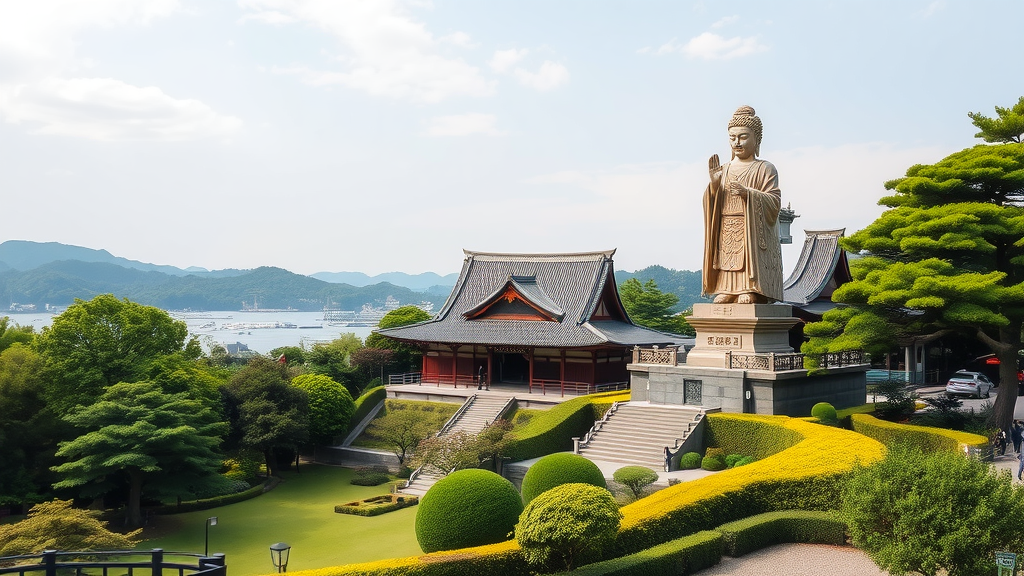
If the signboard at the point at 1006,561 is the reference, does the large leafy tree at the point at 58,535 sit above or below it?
below

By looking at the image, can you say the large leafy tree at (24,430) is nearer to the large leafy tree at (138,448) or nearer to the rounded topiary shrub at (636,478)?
the large leafy tree at (138,448)

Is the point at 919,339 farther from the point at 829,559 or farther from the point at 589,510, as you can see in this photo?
the point at 589,510

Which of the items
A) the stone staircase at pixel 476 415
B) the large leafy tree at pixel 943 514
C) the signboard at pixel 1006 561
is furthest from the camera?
the stone staircase at pixel 476 415

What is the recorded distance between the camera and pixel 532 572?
14.3 meters

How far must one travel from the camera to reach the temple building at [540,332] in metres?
37.9

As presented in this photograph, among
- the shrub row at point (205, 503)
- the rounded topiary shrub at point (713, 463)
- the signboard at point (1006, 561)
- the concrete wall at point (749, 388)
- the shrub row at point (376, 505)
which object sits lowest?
the shrub row at point (205, 503)

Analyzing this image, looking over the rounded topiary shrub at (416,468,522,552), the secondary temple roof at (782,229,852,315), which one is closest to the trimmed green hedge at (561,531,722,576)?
the rounded topiary shrub at (416,468,522,552)

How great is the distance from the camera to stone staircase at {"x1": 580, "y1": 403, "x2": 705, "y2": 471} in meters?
26.8

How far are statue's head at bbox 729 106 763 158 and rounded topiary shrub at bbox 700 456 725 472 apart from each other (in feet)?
35.6

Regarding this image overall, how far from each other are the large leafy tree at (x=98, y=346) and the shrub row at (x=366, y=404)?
29.5ft

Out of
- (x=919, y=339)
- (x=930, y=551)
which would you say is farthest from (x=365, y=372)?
(x=930, y=551)

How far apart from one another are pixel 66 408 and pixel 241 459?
680cm

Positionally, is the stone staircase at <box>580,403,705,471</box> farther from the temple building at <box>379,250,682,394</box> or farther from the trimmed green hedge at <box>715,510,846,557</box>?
the trimmed green hedge at <box>715,510,846,557</box>

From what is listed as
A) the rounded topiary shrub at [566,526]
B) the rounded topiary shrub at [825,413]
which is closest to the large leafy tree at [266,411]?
the rounded topiary shrub at [825,413]
